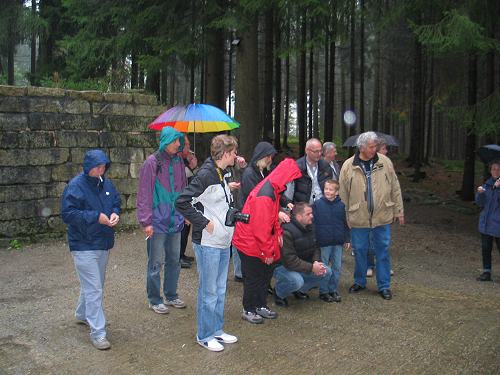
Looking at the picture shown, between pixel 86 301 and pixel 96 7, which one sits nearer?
pixel 86 301

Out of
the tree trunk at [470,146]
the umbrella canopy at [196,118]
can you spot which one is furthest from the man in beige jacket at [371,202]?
the tree trunk at [470,146]

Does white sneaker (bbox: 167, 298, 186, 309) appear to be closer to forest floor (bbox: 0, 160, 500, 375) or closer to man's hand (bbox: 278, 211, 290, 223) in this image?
forest floor (bbox: 0, 160, 500, 375)

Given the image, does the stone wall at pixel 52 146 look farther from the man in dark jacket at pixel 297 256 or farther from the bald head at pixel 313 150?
the man in dark jacket at pixel 297 256

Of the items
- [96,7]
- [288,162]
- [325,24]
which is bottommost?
[288,162]

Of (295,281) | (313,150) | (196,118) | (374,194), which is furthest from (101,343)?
(374,194)

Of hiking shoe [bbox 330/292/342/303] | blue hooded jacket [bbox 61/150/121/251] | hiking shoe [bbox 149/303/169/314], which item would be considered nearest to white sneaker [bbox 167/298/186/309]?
hiking shoe [bbox 149/303/169/314]

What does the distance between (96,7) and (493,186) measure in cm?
1407

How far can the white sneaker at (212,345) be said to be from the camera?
469 cm

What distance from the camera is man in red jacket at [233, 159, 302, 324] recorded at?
4934 mm

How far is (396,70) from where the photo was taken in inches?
1075

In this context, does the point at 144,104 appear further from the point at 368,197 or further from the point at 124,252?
the point at 368,197

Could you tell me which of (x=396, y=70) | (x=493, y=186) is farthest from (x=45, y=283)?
(x=396, y=70)

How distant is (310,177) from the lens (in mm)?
6598

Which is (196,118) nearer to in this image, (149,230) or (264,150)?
(264,150)
